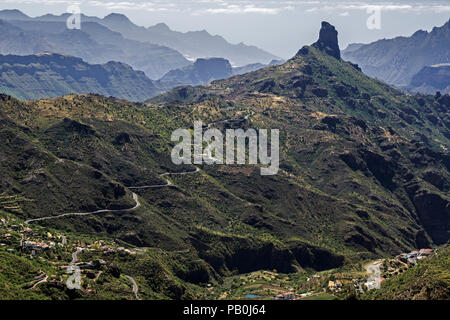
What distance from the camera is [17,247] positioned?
17262 cm
